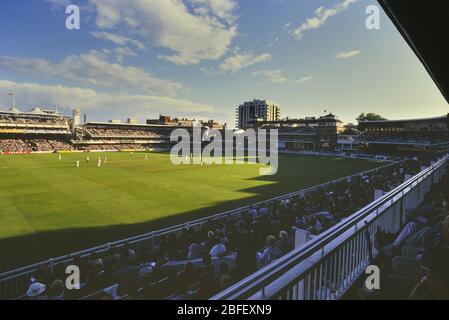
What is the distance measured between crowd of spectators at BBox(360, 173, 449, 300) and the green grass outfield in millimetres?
10786

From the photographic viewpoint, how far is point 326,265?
3.76 meters

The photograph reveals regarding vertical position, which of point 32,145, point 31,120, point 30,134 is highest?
point 31,120

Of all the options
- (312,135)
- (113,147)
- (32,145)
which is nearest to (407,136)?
(312,135)

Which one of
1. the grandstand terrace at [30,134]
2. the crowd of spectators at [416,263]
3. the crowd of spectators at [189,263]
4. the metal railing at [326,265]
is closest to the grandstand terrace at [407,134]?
the crowd of spectators at [189,263]

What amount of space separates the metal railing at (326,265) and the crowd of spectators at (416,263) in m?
0.34

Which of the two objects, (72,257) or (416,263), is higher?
(416,263)

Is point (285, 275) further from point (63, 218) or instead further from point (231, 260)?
point (63, 218)

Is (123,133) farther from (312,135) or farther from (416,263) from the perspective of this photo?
(416,263)

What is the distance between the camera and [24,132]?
78.1m

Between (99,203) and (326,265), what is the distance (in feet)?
59.2

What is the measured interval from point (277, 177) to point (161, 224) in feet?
63.8

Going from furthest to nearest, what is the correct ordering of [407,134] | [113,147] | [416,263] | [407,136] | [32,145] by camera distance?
1. [113,147]
2. [32,145]
3. [407,134]
4. [407,136]
5. [416,263]

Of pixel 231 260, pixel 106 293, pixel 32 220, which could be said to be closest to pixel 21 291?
pixel 106 293

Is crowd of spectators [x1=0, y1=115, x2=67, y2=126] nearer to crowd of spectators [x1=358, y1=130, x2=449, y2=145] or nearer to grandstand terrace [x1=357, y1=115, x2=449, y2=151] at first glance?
crowd of spectators [x1=358, y1=130, x2=449, y2=145]
